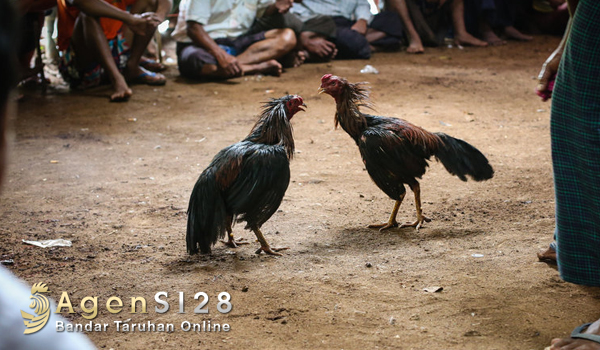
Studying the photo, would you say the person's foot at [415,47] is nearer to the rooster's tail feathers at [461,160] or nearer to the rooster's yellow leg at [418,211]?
the rooster's tail feathers at [461,160]

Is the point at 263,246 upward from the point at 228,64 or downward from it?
downward

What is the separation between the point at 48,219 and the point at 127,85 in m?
3.93

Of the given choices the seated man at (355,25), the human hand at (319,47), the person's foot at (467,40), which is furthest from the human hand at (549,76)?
the person's foot at (467,40)

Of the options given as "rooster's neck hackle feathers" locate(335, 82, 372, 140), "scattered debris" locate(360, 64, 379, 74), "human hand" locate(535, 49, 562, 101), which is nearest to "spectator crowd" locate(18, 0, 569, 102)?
"scattered debris" locate(360, 64, 379, 74)

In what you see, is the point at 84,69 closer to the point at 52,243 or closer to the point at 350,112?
the point at 52,243

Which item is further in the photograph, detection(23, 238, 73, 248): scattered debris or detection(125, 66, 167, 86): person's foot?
detection(125, 66, 167, 86): person's foot

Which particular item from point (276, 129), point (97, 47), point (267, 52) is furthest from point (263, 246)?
point (267, 52)

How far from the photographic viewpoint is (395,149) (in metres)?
3.32

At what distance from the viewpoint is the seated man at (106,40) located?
6445 mm

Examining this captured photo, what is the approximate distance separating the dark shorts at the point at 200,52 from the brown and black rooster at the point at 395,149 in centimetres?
432

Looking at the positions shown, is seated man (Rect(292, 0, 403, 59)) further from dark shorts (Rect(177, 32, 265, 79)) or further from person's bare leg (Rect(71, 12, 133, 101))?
person's bare leg (Rect(71, 12, 133, 101))

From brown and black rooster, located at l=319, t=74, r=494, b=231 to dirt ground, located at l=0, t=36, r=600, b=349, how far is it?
28 cm

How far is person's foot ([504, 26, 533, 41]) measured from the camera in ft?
32.4

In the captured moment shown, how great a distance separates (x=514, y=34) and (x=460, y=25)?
958 millimetres
